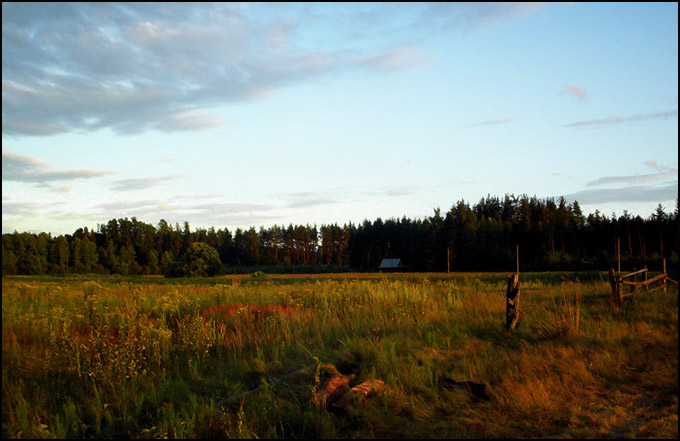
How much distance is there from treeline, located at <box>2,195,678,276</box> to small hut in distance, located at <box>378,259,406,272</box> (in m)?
→ 1.99

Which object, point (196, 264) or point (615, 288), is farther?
point (196, 264)

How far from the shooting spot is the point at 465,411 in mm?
5684

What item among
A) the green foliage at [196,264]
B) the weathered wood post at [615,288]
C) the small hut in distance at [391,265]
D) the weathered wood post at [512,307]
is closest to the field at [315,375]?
the weathered wood post at [512,307]

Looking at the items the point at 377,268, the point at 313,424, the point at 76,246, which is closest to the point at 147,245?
the point at 377,268

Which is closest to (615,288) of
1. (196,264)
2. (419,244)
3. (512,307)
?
(512,307)

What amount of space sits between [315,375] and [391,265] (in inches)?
3520

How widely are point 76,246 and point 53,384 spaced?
12.8 metres

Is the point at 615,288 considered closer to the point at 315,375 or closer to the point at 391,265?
the point at 315,375

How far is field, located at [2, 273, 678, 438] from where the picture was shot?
5.36 metres

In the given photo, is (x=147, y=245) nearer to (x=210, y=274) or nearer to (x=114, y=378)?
(x=210, y=274)

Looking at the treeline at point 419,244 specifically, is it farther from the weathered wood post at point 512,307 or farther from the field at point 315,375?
the weathered wood post at point 512,307

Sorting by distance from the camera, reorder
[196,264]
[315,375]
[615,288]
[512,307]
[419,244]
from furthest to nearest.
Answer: [419,244], [196,264], [615,288], [512,307], [315,375]

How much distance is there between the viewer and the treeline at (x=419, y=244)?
156 feet

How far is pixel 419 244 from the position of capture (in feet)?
309
